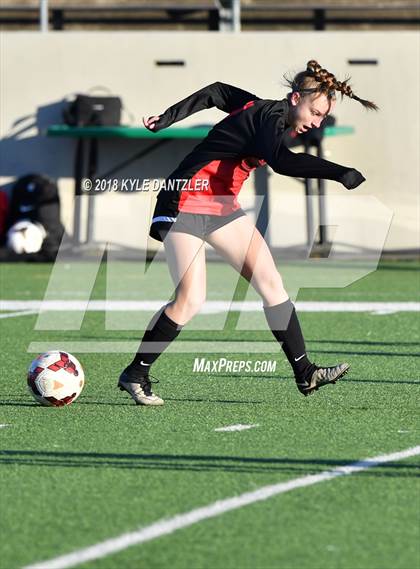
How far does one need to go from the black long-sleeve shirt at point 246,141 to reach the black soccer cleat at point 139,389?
990 mm

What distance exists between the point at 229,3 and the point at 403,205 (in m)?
4.97

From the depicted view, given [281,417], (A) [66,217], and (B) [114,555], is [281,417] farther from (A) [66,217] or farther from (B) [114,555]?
(A) [66,217]

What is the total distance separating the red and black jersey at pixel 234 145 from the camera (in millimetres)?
6816

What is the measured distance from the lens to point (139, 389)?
7398 millimetres

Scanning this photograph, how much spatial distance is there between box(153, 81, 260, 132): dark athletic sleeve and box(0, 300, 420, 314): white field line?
18.5ft

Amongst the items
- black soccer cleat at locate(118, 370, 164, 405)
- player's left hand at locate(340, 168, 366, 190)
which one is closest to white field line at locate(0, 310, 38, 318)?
black soccer cleat at locate(118, 370, 164, 405)

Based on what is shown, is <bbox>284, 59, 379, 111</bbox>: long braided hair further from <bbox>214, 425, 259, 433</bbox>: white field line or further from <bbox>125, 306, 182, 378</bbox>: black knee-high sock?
<bbox>214, 425, 259, 433</bbox>: white field line

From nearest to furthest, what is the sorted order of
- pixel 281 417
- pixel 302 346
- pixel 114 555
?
1. pixel 114 555
2. pixel 281 417
3. pixel 302 346

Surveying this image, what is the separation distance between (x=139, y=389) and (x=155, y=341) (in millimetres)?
305

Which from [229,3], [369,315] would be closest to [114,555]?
[369,315]

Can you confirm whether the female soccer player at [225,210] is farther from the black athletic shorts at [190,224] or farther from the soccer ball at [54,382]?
the soccer ball at [54,382]

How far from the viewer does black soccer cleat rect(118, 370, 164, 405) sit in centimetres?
739

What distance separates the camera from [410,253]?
2023 cm

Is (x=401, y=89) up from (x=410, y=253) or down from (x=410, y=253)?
up
